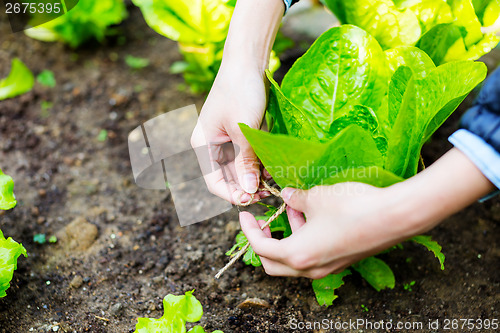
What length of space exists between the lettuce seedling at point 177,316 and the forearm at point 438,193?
46 centimetres

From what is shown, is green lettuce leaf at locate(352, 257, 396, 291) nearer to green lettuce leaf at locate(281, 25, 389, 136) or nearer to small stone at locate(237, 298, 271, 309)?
small stone at locate(237, 298, 271, 309)

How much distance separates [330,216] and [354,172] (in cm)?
10

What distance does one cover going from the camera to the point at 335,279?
1.14 m

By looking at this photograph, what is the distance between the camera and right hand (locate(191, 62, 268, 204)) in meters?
1.08

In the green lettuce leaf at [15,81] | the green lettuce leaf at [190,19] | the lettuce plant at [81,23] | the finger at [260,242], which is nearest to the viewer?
the finger at [260,242]

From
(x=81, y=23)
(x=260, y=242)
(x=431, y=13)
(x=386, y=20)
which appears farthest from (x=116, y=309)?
(x=81, y=23)

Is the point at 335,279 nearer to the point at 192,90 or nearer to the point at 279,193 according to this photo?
the point at 279,193

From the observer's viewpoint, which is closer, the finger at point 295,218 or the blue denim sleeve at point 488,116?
the blue denim sleeve at point 488,116

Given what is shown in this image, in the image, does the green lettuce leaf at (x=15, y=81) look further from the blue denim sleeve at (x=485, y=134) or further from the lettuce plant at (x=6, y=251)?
the blue denim sleeve at (x=485, y=134)

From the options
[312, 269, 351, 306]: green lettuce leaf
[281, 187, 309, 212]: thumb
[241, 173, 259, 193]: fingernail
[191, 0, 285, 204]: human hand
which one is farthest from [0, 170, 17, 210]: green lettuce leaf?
[312, 269, 351, 306]: green lettuce leaf

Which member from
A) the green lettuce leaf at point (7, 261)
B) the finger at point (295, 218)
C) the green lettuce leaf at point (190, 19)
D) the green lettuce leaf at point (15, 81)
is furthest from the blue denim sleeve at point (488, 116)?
the green lettuce leaf at point (15, 81)

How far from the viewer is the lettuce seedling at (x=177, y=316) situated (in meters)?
0.95

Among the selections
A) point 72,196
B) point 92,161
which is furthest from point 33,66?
point 72,196

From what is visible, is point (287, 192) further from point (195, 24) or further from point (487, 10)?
point (195, 24)
